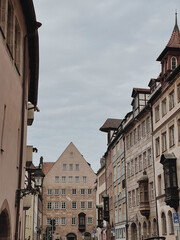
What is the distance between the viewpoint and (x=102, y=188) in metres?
68.5

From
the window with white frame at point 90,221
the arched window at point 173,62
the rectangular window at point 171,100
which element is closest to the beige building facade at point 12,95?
the rectangular window at point 171,100

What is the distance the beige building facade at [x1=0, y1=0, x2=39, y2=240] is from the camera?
10.2 m

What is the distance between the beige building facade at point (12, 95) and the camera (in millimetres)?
10156

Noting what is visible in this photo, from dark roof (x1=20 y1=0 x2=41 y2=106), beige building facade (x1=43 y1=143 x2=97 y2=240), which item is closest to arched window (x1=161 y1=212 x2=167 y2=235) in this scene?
dark roof (x1=20 y1=0 x2=41 y2=106)

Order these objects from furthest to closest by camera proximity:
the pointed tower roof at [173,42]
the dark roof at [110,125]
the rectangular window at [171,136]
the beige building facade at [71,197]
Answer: the beige building facade at [71,197], the dark roof at [110,125], the pointed tower roof at [173,42], the rectangular window at [171,136]

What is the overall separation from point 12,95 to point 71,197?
238ft

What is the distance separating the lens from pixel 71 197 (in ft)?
270

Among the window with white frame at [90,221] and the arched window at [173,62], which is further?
the window with white frame at [90,221]

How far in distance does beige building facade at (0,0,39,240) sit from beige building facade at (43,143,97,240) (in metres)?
68.1

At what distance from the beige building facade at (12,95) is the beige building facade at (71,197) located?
6811cm

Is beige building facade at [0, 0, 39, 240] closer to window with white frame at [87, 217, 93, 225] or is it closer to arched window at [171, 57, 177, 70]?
arched window at [171, 57, 177, 70]

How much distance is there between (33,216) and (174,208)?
3524cm

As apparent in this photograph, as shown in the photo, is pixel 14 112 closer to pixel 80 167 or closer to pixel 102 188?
pixel 102 188

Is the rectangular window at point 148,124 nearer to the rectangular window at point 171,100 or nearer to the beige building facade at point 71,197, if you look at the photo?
the rectangular window at point 171,100
